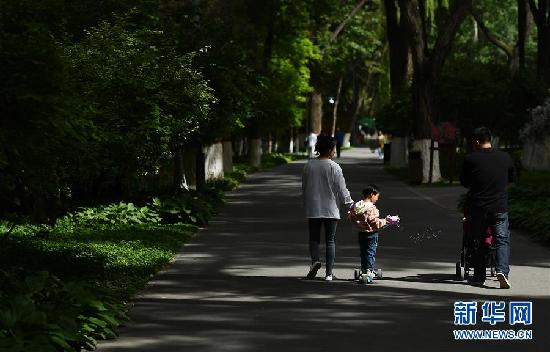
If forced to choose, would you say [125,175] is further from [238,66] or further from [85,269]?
[85,269]

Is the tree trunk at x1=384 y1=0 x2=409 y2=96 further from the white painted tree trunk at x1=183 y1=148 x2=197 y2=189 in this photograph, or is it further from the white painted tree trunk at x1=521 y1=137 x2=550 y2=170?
the white painted tree trunk at x1=183 y1=148 x2=197 y2=189

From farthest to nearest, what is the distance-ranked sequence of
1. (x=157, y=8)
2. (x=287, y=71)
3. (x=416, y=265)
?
(x=287, y=71), (x=157, y=8), (x=416, y=265)

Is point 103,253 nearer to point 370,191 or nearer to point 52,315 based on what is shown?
point 370,191

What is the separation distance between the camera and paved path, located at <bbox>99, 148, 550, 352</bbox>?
9.63m

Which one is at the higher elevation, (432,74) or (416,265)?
(432,74)

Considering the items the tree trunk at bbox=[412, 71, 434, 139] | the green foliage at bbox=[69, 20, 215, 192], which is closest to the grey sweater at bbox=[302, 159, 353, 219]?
the green foliage at bbox=[69, 20, 215, 192]

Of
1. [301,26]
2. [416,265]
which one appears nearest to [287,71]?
[301,26]

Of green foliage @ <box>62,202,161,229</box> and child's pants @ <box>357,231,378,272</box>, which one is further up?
child's pants @ <box>357,231,378,272</box>

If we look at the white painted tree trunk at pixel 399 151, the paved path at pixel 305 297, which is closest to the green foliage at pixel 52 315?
the paved path at pixel 305 297

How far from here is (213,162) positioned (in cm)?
3606

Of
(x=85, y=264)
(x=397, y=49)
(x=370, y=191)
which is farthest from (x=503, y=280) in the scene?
(x=397, y=49)

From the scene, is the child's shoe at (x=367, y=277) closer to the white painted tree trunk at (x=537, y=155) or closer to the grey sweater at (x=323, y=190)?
the grey sweater at (x=323, y=190)

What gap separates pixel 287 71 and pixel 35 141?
48242 mm

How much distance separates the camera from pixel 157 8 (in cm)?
2622
